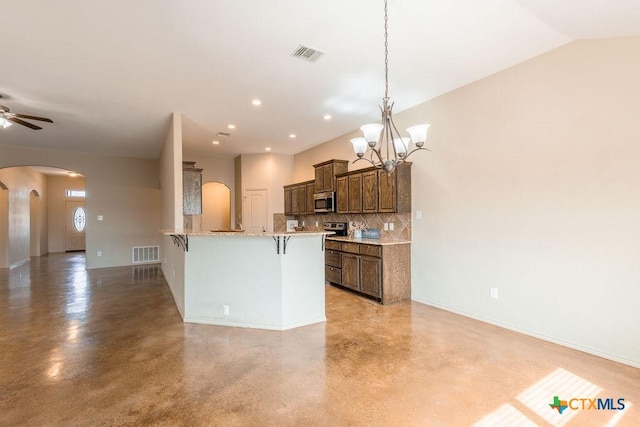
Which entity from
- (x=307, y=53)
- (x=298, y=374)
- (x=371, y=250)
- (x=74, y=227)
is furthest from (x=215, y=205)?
(x=298, y=374)

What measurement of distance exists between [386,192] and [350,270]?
143cm

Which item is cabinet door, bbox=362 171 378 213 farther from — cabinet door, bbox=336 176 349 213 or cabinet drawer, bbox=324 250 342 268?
cabinet drawer, bbox=324 250 342 268

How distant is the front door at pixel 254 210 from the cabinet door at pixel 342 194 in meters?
2.64

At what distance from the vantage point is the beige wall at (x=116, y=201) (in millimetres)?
7734

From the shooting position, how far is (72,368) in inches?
106

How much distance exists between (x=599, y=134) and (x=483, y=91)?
4.37 feet

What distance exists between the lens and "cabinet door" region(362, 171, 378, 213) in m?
4.95

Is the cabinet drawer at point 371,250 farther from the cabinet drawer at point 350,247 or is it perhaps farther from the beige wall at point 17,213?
the beige wall at point 17,213

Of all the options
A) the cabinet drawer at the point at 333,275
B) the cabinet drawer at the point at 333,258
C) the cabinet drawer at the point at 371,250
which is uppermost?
the cabinet drawer at the point at 371,250

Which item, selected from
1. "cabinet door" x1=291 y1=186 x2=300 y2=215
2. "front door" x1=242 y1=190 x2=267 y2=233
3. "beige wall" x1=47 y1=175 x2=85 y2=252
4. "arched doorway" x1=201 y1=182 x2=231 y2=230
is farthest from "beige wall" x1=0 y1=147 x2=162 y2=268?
"cabinet door" x1=291 y1=186 x2=300 y2=215

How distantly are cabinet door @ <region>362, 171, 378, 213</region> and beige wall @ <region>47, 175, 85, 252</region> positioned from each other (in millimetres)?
11557

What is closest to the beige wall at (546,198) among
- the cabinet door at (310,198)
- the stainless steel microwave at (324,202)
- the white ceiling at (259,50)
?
the white ceiling at (259,50)

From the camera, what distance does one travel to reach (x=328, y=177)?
614 centimetres

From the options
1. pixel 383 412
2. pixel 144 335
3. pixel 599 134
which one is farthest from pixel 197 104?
pixel 599 134
